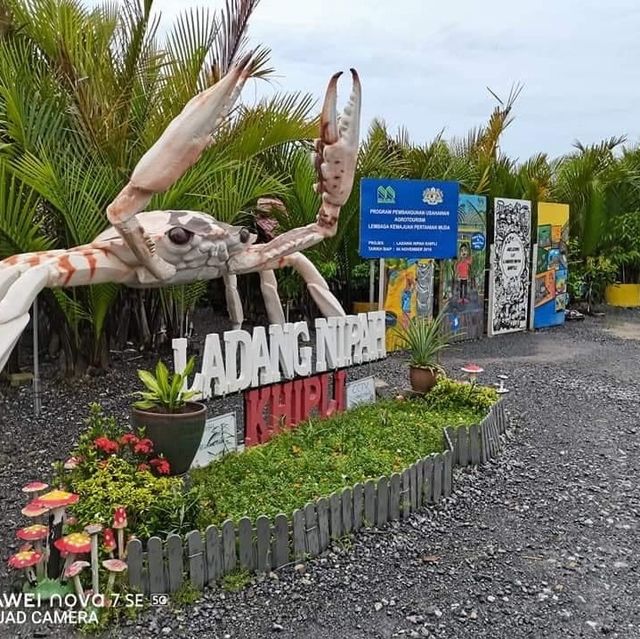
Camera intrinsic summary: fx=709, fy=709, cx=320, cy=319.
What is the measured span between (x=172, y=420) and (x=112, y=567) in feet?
2.95

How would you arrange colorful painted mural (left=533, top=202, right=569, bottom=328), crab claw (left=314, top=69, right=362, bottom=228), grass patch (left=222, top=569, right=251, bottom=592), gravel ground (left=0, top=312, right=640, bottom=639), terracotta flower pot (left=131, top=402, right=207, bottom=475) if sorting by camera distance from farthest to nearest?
colorful painted mural (left=533, top=202, right=569, bottom=328) → crab claw (left=314, top=69, right=362, bottom=228) → terracotta flower pot (left=131, top=402, right=207, bottom=475) → grass patch (left=222, top=569, right=251, bottom=592) → gravel ground (left=0, top=312, right=640, bottom=639)

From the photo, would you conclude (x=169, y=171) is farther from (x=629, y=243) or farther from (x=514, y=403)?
(x=629, y=243)

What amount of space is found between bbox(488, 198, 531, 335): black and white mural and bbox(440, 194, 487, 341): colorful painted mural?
16cm

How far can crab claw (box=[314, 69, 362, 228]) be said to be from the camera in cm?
438

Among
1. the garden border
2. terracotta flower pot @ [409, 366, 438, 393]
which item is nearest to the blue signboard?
terracotta flower pot @ [409, 366, 438, 393]

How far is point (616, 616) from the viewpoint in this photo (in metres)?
2.67

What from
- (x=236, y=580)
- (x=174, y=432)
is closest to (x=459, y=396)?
(x=174, y=432)

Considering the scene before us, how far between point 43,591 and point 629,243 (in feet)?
43.0

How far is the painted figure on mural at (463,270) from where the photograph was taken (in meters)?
9.24

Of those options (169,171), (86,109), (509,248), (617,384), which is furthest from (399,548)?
(509,248)

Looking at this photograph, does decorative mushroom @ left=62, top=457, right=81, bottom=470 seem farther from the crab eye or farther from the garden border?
the crab eye

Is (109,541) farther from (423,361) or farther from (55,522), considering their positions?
(423,361)

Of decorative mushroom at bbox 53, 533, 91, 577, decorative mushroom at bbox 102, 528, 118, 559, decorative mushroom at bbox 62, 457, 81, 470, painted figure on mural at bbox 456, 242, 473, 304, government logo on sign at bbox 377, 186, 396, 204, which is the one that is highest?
government logo on sign at bbox 377, 186, 396, 204

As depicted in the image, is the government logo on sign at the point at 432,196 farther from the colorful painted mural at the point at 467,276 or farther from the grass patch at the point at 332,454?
the grass patch at the point at 332,454
